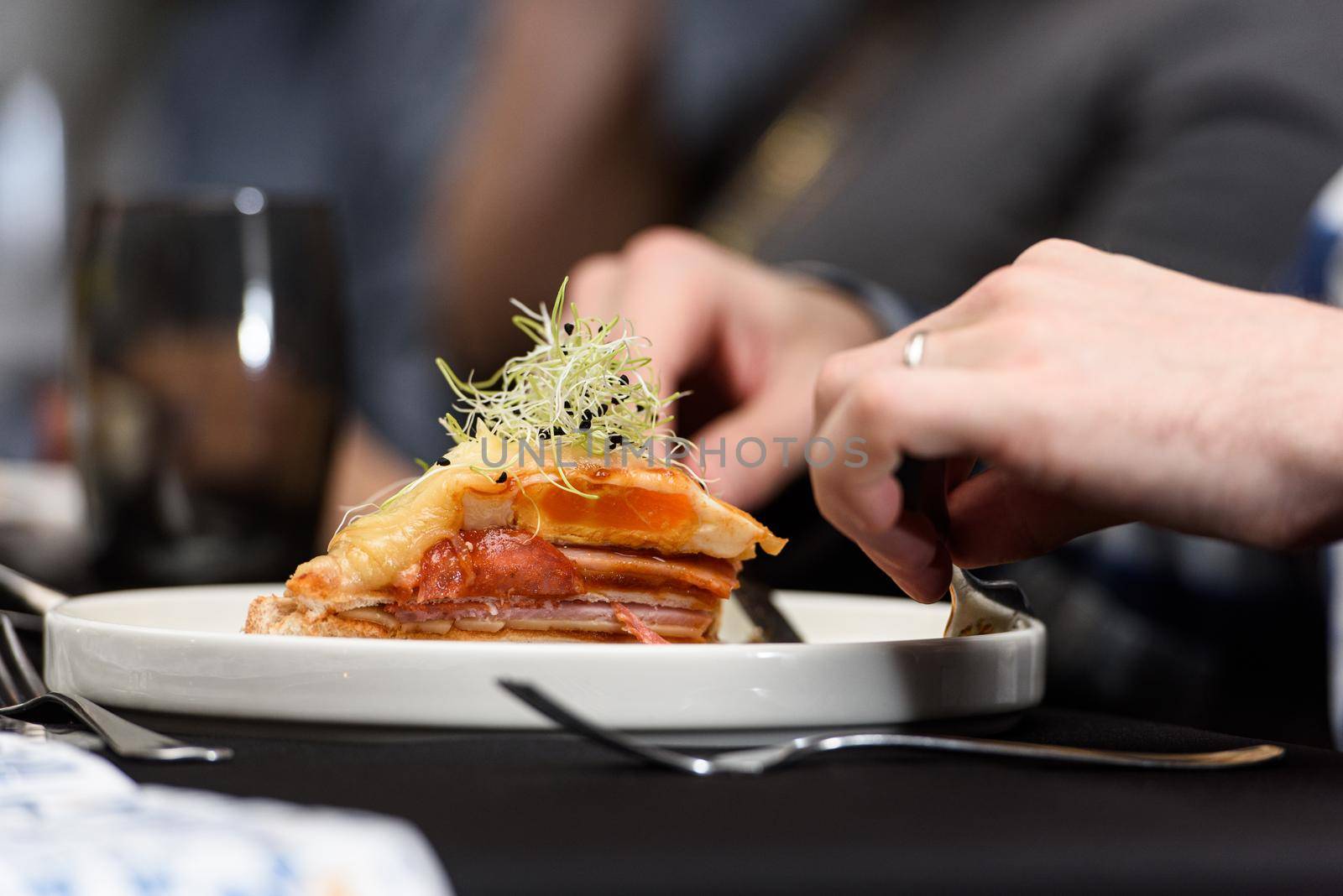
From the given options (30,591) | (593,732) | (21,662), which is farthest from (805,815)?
(30,591)

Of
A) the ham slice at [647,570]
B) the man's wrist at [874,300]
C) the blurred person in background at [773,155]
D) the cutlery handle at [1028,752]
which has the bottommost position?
the cutlery handle at [1028,752]

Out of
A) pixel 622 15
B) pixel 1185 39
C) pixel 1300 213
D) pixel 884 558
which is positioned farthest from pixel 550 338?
pixel 622 15

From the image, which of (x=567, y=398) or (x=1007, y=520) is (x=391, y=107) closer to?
(x=567, y=398)

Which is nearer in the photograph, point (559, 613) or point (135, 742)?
point (135, 742)

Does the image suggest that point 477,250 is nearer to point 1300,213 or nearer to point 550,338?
point 1300,213

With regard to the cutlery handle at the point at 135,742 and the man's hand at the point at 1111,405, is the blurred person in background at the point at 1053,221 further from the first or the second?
the cutlery handle at the point at 135,742

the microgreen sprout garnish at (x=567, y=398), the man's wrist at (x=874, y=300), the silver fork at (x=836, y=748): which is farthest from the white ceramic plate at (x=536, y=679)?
the man's wrist at (x=874, y=300)
